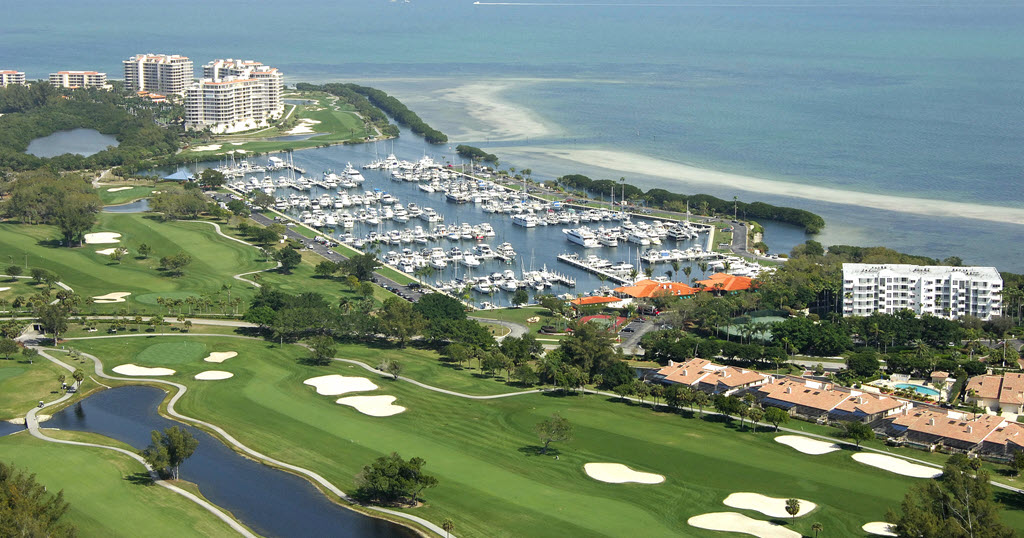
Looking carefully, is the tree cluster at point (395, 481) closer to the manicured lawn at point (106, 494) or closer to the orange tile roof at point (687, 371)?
the manicured lawn at point (106, 494)

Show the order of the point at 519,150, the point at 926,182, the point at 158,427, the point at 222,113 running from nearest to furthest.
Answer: the point at 158,427 → the point at 926,182 → the point at 519,150 → the point at 222,113

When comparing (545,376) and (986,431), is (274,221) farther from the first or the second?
(986,431)

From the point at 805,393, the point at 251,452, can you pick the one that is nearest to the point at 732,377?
the point at 805,393

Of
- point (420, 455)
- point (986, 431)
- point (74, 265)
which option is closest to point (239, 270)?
point (74, 265)

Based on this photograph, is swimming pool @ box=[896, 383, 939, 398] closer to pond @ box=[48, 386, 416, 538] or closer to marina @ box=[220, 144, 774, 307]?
marina @ box=[220, 144, 774, 307]

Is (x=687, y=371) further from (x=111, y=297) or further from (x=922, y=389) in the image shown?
(x=111, y=297)

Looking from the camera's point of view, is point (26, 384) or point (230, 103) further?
point (230, 103)
